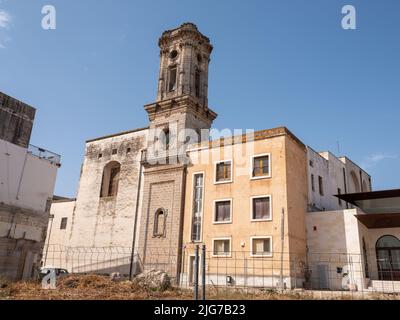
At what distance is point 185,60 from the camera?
3266 centimetres

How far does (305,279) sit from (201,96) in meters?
18.7

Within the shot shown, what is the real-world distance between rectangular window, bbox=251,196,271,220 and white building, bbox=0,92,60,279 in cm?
1530

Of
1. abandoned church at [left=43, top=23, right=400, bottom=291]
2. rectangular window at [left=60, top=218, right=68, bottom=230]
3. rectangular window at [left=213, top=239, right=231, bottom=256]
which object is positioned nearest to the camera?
abandoned church at [left=43, top=23, right=400, bottom=291]

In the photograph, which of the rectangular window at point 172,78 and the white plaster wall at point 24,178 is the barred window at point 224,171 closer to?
the rectangular window at point 172,78

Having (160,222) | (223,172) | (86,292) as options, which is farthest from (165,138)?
(86,292)

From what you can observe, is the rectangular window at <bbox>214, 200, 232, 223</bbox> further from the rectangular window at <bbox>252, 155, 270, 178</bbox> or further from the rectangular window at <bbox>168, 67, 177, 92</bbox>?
the rectangular window at <bbox>168, 67, 177, 92</bbox>

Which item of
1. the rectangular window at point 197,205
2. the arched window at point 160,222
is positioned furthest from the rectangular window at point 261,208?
the arched window at point 160,222

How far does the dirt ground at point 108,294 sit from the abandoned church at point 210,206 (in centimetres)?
555

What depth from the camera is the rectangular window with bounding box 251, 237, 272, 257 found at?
23078 millimetres

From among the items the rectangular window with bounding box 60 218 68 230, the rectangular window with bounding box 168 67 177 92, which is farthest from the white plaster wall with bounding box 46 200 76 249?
the rectangular window with bounding box 168 67 177 92

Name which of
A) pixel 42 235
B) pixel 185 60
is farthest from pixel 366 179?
pixel 42 235

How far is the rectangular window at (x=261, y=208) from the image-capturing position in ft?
78.8

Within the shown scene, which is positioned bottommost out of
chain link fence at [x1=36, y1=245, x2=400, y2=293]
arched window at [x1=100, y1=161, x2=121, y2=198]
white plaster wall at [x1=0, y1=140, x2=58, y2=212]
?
chain link fence at [x1=36, y1=245, x2=400, y2=293]

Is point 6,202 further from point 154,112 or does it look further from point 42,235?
point 154,112
